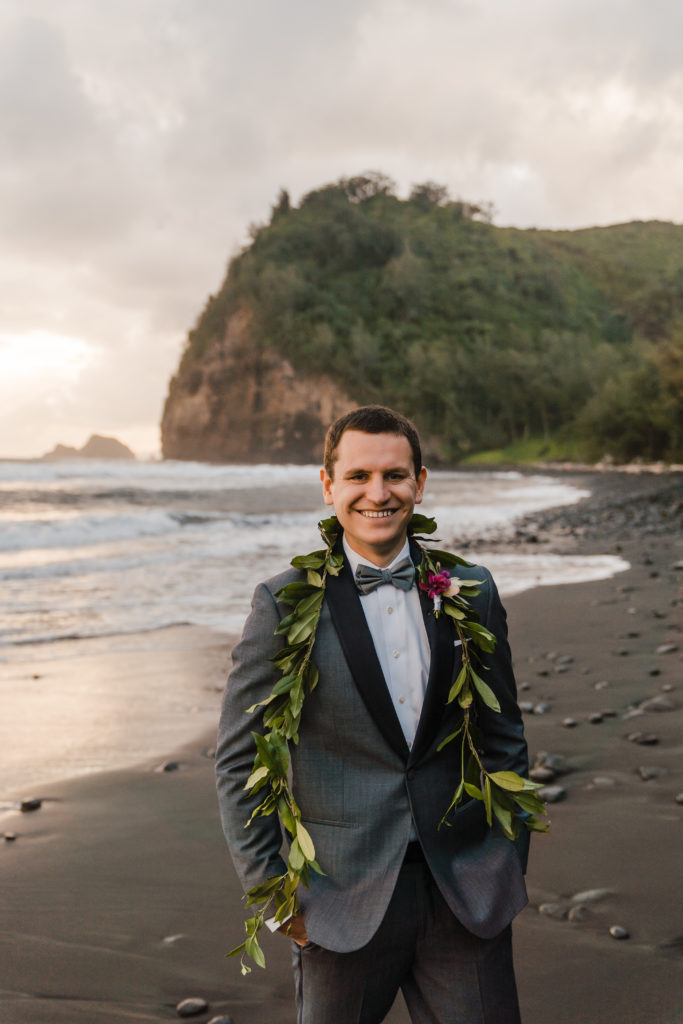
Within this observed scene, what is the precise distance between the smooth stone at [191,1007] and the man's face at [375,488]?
1.89 metres

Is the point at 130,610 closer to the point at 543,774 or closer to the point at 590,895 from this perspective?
the point at 543,774

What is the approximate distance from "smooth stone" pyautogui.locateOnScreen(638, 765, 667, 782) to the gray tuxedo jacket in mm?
2904

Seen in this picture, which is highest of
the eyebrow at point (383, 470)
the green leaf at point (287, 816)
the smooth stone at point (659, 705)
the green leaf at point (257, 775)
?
the eyebrow at point (383, 470)

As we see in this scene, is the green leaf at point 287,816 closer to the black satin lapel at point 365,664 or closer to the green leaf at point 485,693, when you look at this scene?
the black satin lapel at point 365,664

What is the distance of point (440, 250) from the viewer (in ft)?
434

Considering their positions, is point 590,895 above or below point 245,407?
below

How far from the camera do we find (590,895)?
137 inches

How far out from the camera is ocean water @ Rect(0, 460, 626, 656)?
10742 millimetres

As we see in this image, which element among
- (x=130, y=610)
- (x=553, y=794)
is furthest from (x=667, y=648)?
(x=130, y=610)

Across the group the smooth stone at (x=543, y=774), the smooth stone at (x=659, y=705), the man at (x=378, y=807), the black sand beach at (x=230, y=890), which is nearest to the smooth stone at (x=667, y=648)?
the black sand beach at (x=230, y=890)

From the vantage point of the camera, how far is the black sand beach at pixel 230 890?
9.55 ft

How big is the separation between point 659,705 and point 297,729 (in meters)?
4.63

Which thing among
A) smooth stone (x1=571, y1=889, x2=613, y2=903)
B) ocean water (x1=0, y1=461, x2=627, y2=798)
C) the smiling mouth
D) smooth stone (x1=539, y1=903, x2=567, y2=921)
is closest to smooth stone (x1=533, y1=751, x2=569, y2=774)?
smooth stone (x1=571, y1=889, x2=613, y2=903)

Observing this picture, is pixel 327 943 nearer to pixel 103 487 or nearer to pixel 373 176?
pixel 103 487
